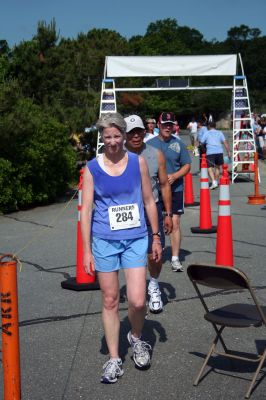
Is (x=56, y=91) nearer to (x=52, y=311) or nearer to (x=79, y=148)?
(x=79, y=148)

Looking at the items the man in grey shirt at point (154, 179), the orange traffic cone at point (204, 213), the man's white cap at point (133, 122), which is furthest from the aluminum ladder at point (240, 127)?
the man's white cap at point (133, 122)

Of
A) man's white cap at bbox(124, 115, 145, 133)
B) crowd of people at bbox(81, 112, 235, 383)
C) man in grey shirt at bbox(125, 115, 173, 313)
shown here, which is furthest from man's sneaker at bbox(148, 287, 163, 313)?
man's white cap at bbox(124, 115, 145, 133)

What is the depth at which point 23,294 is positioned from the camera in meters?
7.41

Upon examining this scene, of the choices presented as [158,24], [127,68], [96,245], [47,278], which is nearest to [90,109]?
[127,68]

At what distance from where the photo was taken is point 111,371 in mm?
4750

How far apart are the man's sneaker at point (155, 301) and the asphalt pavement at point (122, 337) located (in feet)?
0.20

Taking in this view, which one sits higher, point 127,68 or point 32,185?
point 127,68

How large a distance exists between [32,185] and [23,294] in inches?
302

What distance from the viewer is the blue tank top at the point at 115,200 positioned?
189 inches

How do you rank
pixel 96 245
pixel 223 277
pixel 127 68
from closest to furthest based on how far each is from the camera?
pixel 223 277 < pixel 96 245 < pixel 127 68

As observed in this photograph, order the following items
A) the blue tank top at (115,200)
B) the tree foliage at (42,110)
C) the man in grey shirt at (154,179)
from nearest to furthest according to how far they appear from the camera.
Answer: the blue tank top at (115,200) < the man in grey shirt at (154,179) < the tree foliage at (42,110)

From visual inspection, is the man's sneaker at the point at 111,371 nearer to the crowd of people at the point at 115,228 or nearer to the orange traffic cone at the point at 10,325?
the crowd of people at the point at 115,228

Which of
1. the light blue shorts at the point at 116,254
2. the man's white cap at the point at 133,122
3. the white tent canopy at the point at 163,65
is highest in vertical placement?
the white tent canopy at the point at 163,65

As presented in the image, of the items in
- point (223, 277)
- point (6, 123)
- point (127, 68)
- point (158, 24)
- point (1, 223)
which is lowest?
point (1, 223)
